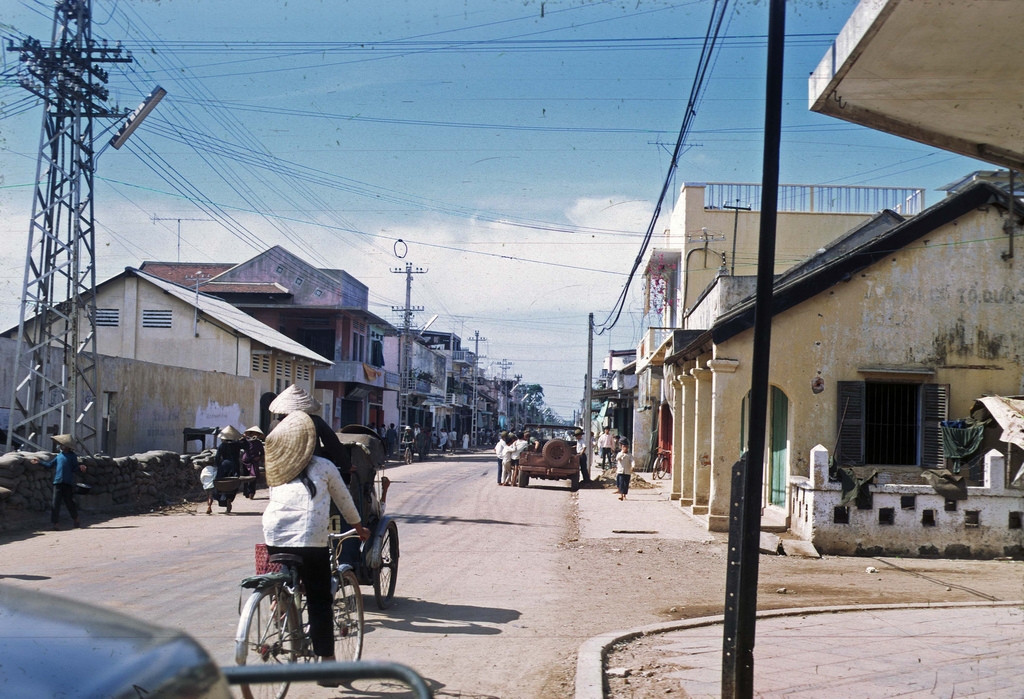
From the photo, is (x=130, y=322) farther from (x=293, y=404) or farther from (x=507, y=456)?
(x=293, y=404)

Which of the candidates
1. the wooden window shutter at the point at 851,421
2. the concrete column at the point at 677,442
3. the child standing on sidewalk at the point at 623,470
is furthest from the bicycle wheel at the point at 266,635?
the child standing on sidewalk at the point at 623,470

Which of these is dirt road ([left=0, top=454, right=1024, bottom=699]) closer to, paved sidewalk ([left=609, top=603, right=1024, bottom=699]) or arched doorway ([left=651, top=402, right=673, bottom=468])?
paved sidewalk ([left=609, top=603, right=1024, bottom=699])

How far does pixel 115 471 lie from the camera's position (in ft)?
61.7

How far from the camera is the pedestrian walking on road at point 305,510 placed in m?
5.92

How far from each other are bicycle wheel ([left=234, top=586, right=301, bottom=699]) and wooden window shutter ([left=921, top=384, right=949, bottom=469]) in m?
12.6

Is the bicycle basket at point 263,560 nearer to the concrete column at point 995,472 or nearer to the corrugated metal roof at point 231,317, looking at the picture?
the concrete column at point 995,472

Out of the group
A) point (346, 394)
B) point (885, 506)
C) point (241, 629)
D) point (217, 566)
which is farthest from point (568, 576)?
point (346, 394)

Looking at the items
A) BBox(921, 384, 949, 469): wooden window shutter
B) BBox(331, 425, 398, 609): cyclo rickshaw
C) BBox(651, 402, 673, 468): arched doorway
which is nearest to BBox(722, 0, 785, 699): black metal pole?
BBox(331, 425, 398, 609): cyclo rickshaw

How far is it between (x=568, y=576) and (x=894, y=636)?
14.6 ft

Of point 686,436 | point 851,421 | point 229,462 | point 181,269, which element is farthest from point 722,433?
point 181,269

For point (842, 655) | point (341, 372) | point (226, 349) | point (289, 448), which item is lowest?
point (842, 655)

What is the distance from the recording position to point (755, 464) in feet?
18.5

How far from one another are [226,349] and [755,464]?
31844 mm

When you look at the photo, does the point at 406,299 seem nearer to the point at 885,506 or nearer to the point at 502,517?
the point at 502,517
